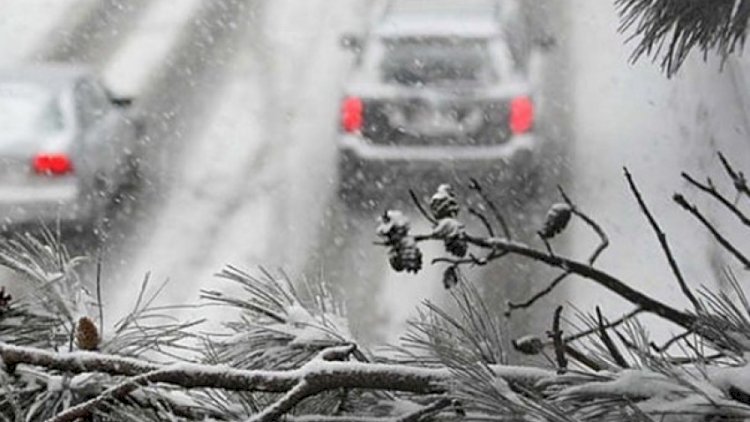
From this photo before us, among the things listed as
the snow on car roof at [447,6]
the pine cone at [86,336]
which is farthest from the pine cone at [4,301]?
the snow on car roof at [447,6]

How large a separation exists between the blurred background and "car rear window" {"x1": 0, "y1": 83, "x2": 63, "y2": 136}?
0.06 m

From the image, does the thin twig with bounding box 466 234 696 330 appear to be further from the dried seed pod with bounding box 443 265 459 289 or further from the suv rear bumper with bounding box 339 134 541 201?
the suv rear bumper with bounding box 339 134 541 201

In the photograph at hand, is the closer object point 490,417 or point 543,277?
point 490,417

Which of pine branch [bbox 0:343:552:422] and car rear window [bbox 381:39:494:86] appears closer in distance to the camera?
pine branch [bbox 0:343:552:422]

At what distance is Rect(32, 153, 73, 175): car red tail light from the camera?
8.81 m

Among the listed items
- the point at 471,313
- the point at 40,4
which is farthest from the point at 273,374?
the point at 40,4

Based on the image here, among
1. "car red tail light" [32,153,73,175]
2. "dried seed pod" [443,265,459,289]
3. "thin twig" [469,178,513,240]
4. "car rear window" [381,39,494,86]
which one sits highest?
"car rear window" [381,39,494,86]

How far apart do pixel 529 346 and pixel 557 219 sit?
0.89ft

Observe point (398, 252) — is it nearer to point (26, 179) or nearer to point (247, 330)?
point (247, 330)

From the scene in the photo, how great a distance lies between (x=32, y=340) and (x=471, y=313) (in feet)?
2.00

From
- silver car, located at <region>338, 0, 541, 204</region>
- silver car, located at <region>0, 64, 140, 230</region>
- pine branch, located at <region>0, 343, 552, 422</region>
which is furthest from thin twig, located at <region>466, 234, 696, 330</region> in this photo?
silver car, located at <region>338, 0, 541, 204</region>

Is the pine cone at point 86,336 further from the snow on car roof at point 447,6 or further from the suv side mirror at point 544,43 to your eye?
the suv side mirror at point 544,43

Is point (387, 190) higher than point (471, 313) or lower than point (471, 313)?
higher

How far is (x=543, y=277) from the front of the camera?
8734mm
